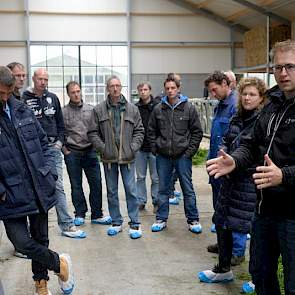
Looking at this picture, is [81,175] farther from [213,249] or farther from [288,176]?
[288,176]

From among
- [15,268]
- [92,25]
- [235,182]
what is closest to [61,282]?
[15,268]

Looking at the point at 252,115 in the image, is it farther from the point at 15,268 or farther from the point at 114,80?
the point at 15,268

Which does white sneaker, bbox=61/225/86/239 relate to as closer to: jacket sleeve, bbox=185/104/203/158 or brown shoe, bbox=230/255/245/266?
jacket sleeve, bbox=185/104/203/158

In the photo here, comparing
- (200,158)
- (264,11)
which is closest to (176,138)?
(200,158)

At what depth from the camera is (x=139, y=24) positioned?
18.9m

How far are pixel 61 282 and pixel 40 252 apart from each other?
1.28ft

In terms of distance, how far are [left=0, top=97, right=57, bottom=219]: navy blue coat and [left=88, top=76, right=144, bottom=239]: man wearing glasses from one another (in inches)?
66.5

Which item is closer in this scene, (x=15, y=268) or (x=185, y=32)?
(x=15, y=268)

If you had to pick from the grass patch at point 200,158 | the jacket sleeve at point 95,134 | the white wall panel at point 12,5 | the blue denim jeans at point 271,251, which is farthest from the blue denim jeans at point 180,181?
the white wall panel at point 12,5

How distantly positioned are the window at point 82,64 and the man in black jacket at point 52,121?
1412cm

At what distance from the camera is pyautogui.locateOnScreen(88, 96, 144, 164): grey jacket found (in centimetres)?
476

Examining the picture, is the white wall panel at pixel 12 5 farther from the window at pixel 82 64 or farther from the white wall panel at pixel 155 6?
the white wall panel at pixel 155 6

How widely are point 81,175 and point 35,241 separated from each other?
2179mm

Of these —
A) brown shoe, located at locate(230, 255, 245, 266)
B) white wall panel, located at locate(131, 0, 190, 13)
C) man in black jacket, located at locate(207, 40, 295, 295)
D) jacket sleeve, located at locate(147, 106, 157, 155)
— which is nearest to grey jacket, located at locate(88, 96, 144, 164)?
jacket sleeve, located at locate(147, 106, 157, 155)
